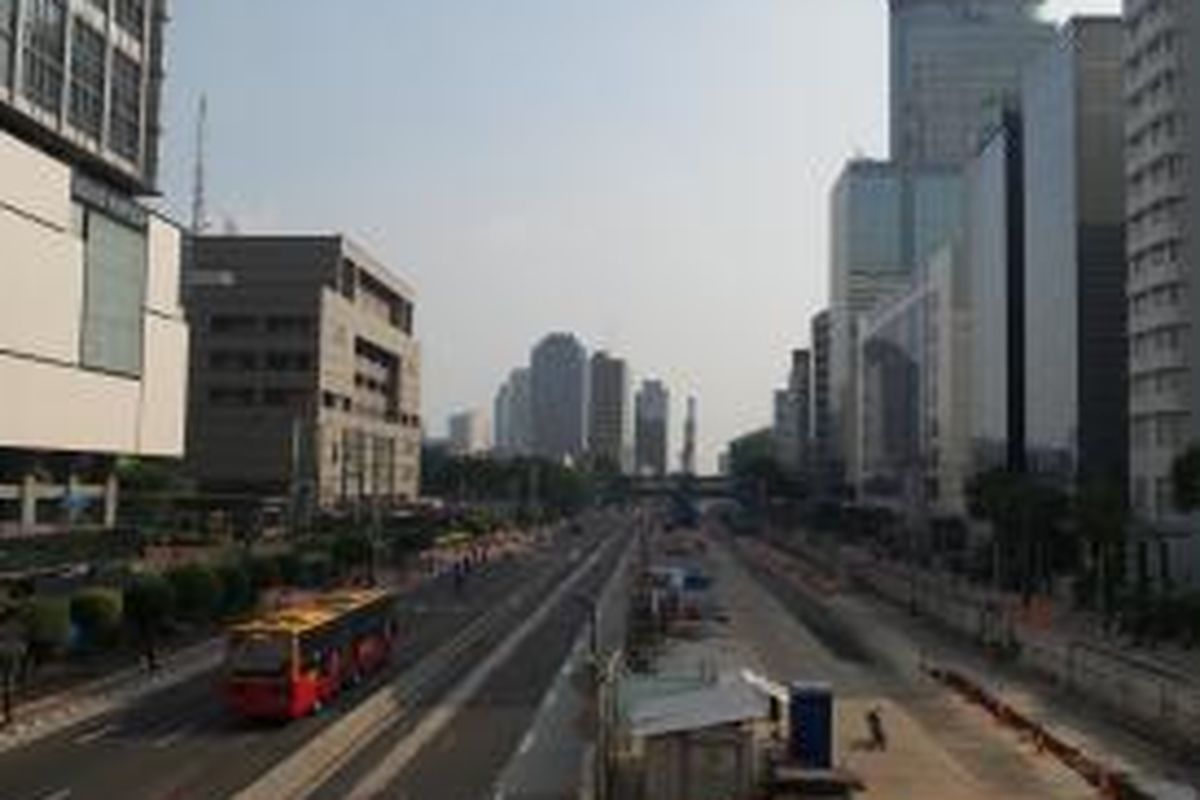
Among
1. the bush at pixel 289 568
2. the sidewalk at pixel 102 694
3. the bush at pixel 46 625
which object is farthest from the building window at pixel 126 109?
the bush at pixel 46 625

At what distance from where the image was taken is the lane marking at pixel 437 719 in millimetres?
51562

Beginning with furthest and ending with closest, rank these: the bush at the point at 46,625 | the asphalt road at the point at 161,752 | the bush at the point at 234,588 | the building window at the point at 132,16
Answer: the building window at the point at 132,16 < the bush at the point at 234,588 < the bush at the point at 46,625 < the asphalt road at the point at 161,752

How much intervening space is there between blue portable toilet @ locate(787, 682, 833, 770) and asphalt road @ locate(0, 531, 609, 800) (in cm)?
1406

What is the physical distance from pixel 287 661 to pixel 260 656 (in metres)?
0.85

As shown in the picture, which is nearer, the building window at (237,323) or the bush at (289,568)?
the bush at (289,568)

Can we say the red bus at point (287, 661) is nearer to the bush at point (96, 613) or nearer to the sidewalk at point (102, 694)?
the sidewalk at point (102, 694)

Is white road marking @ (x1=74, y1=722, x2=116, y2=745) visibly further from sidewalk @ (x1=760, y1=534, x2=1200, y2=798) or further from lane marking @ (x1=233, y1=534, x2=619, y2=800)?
sidewalk @ (x1=760, y1=534, x2=1200, y2=798)

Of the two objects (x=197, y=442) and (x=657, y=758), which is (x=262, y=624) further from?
(x=197, y=442)

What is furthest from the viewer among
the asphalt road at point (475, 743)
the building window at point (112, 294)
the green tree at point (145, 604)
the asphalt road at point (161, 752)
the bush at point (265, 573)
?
the building window at point (112, 294)

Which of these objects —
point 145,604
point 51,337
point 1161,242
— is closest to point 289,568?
point 51,337

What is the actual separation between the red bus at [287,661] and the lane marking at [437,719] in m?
3.74

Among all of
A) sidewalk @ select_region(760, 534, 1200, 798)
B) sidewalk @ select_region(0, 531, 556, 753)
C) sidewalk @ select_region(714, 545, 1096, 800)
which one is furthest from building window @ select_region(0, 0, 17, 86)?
sidewalk @ select_region(760, 534, 1200, 798)

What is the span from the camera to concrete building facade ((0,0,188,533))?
112 metres

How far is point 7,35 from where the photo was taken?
363 feet
